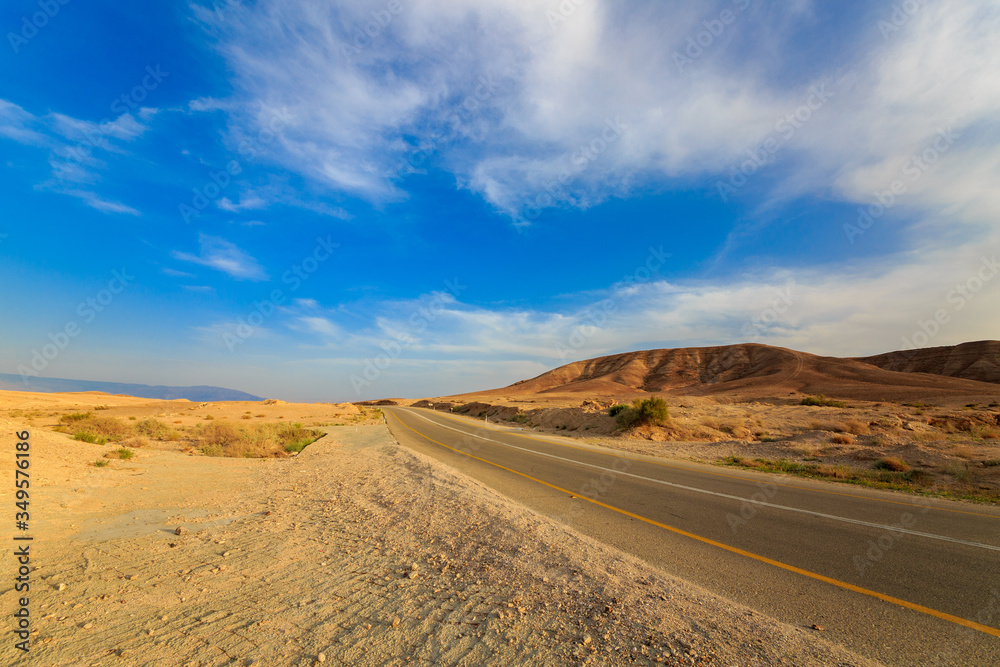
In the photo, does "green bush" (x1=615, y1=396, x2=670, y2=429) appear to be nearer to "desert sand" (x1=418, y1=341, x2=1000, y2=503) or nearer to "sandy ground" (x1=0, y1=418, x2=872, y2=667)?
"desert sand" (x1=418, y1=341, x2=1000, y2=503)

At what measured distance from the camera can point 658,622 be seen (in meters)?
3.68

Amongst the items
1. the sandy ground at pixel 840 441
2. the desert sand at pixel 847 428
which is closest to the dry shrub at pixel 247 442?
the sandy ground at pixel 840 441

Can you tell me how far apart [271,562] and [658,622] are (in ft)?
15.1

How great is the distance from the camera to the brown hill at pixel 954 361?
2694 inches

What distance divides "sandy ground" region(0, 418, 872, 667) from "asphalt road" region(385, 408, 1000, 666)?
0.72m

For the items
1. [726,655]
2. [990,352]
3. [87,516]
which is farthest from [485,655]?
[990,352]

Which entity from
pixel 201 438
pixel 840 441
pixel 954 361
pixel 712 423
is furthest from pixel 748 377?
pixel 201 438

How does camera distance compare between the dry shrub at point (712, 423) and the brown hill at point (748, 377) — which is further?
the brown hill at point (748, 377)

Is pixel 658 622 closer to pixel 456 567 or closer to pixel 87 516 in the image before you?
pixel 456 567

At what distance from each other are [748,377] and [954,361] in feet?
109

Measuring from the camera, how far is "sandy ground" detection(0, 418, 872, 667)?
3266 mm

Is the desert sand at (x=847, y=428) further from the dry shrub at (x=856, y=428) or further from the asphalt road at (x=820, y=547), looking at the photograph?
the asphalt road at (x=820, y=547)

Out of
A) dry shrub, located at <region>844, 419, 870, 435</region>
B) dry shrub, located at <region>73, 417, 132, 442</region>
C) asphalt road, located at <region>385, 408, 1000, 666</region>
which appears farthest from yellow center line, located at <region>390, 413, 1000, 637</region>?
dry shrub, located at <region>73, 417, 132, 442</region>

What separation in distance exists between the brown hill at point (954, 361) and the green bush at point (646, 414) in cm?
7899
